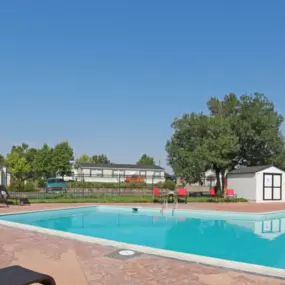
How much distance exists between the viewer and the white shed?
21.9 metres

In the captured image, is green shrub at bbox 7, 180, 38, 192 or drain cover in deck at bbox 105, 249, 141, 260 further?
green shrub at bbox 7, 180, 38, 192

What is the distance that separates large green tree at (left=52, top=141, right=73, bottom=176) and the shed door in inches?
1138

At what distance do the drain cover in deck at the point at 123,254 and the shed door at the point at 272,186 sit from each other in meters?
18.0

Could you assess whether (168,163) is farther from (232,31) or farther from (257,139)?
(232,31)

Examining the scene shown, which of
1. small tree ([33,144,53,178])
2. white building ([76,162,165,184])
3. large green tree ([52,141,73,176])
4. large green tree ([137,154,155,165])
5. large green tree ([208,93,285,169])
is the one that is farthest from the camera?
large green tree ([137,154,155,165])

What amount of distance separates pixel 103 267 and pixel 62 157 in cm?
4083

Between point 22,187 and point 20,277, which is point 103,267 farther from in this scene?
point 22,187

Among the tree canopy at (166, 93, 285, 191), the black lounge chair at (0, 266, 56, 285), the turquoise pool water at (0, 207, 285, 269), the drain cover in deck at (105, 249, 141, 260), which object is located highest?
the tree canopy at (166, 93, 285, 191)

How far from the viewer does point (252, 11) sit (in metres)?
13.3

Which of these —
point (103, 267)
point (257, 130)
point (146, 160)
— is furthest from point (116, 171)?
point (103, 267)

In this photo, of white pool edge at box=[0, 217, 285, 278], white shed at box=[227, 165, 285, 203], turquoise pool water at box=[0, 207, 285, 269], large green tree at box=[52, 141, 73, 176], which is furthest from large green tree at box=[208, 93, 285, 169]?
large green tree at box=[52, 141, 73, 176]

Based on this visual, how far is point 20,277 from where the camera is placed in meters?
2.59

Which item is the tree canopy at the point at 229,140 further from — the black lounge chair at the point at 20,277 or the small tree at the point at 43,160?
the black lounge chair at the point at 20,277

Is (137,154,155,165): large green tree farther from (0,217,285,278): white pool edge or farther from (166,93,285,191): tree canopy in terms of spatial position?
(0,217,285,278): white pool edge
